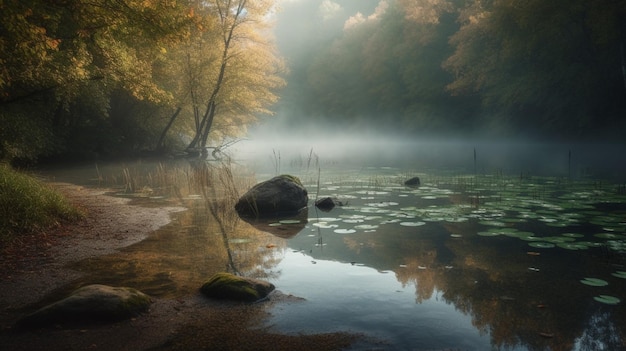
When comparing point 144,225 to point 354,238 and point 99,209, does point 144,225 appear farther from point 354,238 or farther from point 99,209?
point 354,238

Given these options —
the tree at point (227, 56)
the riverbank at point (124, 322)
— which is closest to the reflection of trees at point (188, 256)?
the riverbank at point (124, 322)

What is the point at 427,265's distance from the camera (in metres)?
7.31

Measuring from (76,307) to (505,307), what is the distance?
5109mm

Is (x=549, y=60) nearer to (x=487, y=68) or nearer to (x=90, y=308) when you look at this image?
(x=487, y=68)

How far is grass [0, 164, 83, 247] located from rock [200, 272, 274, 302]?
419cm

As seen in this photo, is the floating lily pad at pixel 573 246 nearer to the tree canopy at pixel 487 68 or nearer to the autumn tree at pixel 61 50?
the autumn tree at pixel 61 50

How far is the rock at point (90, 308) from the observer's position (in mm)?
4953

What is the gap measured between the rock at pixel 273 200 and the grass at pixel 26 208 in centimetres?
404

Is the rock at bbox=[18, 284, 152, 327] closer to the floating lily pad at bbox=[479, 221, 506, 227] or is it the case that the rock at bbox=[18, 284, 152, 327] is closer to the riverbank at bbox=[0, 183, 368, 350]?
the riverbank at bbox=[0, 183, 368, 350]

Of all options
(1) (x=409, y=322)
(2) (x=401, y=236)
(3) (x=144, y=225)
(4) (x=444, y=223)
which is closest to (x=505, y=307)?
(1) (x=409, y=322)

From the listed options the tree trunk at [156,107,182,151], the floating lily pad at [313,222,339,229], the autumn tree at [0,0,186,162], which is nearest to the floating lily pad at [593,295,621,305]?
the floating lily pad at [313,222,339,229]

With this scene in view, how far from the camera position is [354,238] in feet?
30.0

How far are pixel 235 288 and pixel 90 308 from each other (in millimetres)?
1730

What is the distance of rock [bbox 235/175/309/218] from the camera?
39.0ft
